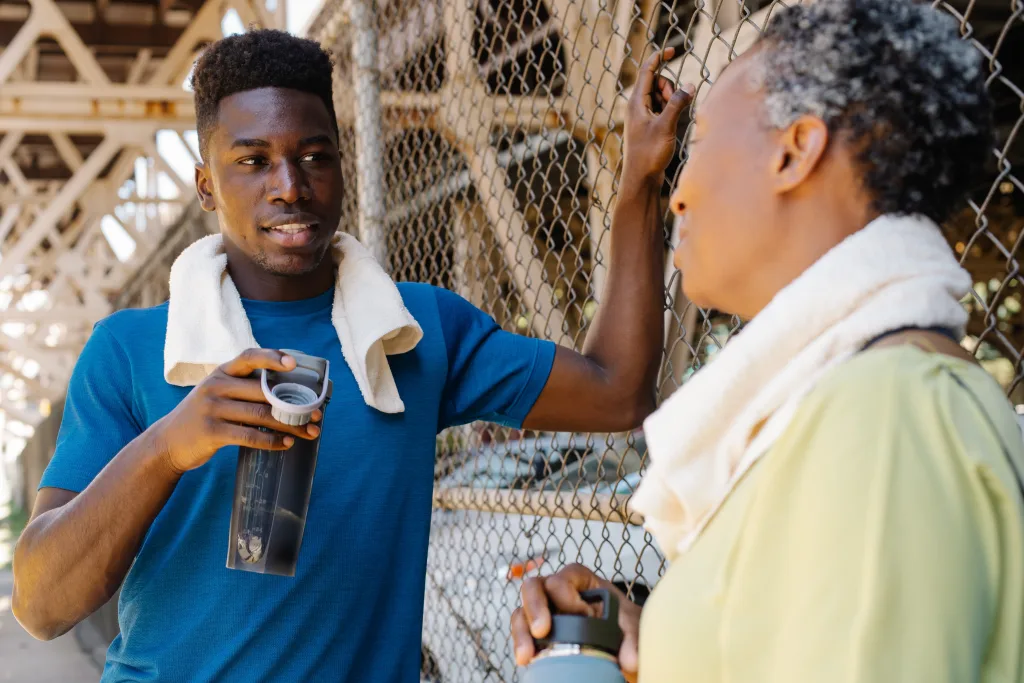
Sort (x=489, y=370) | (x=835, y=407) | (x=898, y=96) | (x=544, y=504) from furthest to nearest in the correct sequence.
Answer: (x=544, y=504)
(x=489, y=370)
(x=898, y=96)
(x=835, y=407)

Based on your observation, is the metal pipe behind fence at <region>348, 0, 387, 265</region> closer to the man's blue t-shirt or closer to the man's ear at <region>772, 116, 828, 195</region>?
the man's blue t-shirt

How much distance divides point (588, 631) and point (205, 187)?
1360 mm

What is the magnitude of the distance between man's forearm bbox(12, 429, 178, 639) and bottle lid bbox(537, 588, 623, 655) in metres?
0.70

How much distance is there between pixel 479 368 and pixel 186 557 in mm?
685

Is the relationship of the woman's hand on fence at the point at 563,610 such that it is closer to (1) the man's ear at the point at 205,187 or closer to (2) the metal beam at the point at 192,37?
(1) the man's ear at the point at 205,187

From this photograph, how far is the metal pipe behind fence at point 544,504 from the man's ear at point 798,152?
1.40 metres

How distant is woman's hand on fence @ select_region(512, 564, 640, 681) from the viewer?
1.21 metres

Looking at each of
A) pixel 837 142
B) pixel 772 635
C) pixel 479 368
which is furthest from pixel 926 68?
pixel 479 368

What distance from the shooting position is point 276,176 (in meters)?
1.95

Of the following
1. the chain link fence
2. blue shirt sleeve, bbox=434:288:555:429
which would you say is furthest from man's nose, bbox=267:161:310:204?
the chain link fence

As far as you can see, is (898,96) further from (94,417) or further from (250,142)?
(94,417)

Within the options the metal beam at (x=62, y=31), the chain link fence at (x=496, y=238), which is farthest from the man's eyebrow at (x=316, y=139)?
the metal beam at (x=62, y=31)

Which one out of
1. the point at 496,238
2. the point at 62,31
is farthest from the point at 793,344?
the point at 62,31

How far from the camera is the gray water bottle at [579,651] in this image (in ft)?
3.79
